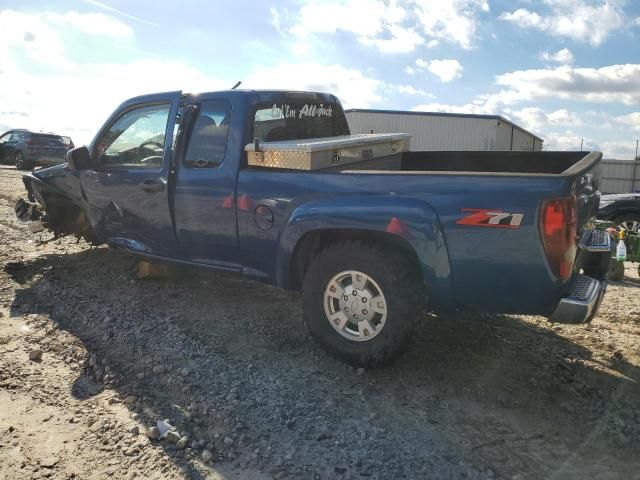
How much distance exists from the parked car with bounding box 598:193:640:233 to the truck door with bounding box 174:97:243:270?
7.24 meters

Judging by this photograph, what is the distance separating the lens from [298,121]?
4809mm

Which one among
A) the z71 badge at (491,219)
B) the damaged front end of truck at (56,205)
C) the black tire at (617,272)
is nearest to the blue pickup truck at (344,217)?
the z71 badge at (491,219)

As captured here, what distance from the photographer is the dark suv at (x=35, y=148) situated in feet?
62.0

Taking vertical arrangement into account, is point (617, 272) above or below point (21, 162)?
below

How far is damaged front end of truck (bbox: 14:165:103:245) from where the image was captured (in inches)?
224

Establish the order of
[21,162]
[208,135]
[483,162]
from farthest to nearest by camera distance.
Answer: [21,162] → [483,162] → [208,135]

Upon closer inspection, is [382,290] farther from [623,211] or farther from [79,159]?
[623,211]

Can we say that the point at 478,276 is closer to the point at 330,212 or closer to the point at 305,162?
the point at 330,212

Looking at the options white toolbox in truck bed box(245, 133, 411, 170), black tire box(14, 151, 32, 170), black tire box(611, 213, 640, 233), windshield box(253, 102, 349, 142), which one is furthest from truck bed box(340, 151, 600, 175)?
black tire box(14, 151, 32, 170)

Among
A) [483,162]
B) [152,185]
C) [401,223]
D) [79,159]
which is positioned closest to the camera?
[401,223]

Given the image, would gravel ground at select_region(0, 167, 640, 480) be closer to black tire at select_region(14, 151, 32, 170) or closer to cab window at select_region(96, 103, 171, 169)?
cab window at select_region(96, 103, 171, 169)

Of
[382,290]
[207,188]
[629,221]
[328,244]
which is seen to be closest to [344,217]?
[328,244]

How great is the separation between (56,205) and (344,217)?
4.12 m

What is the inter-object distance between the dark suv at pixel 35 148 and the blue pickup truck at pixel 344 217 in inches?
620
